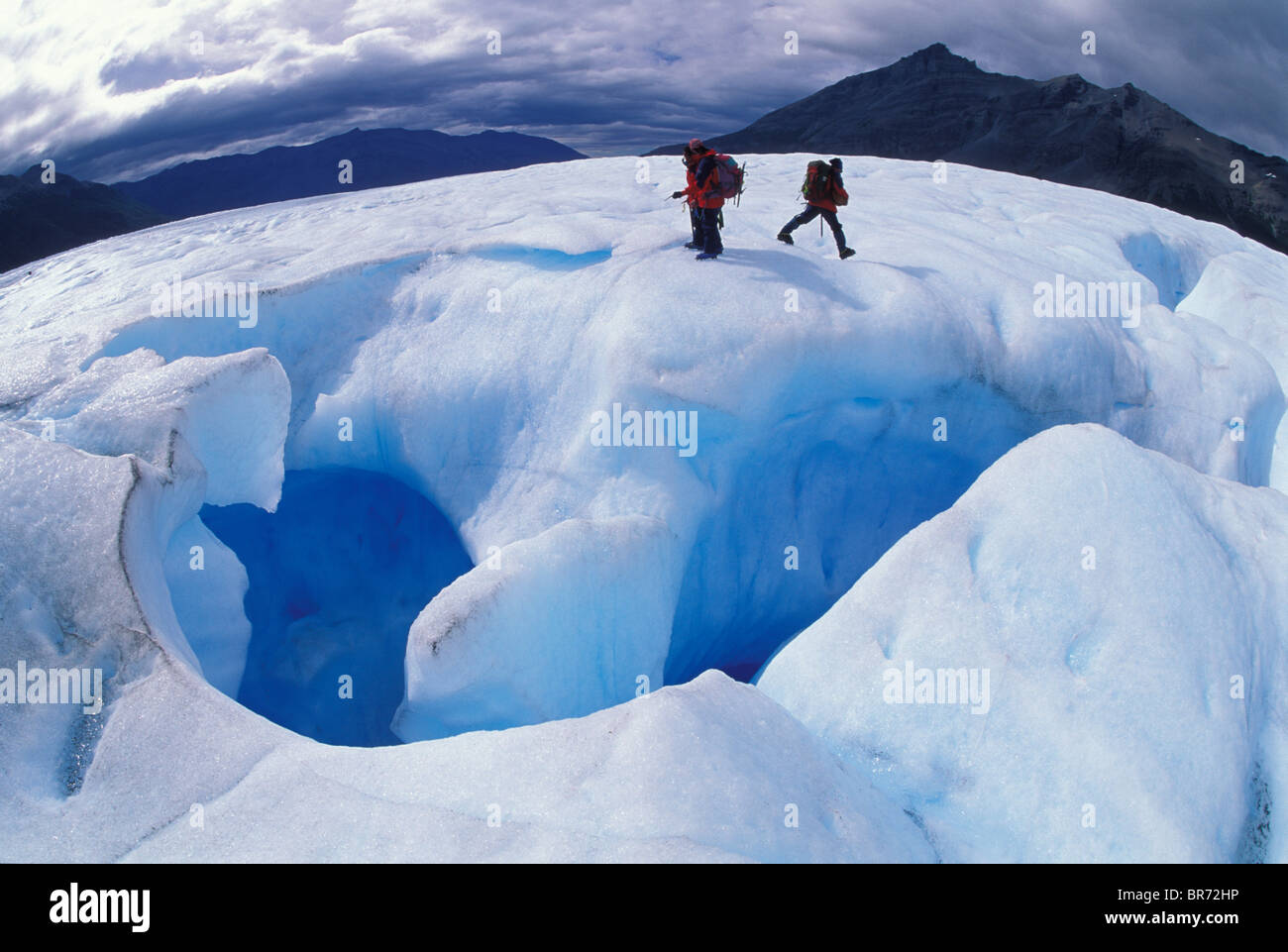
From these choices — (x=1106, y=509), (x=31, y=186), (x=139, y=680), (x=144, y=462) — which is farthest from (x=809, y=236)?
(x=31, y=186)

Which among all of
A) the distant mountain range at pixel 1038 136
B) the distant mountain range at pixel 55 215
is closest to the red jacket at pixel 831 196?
the distant mountain range at pixel 1038 136

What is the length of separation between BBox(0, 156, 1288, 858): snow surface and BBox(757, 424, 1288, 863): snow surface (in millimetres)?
183

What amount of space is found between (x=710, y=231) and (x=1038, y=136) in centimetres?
7605

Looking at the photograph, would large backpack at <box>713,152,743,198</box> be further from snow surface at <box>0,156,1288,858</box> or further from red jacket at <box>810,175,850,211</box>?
red jacket at <box>810,175,850,211</box>

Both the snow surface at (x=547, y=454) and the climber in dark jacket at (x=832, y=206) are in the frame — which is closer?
the snow surface at (x=547, y=454)

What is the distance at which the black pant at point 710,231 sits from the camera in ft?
19.7

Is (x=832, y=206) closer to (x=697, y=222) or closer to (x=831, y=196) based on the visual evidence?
(x=831, y=196)

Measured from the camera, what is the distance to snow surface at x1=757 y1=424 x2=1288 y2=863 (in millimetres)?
3254

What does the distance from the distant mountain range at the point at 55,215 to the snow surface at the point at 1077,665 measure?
90.9 meters

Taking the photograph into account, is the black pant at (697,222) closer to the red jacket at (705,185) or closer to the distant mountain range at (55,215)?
the red jacket at (705,185)

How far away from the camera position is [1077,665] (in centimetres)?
364

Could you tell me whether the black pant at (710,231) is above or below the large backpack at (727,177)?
below

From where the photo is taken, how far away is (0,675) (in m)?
3.04
